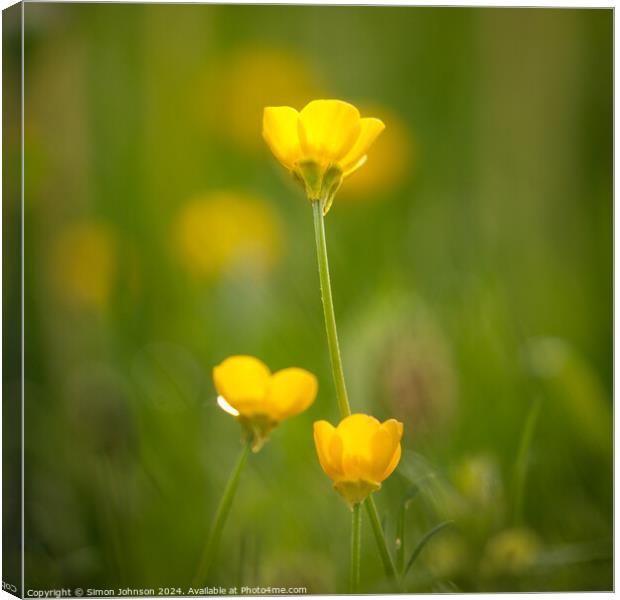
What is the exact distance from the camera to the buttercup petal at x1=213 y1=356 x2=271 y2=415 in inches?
61.1

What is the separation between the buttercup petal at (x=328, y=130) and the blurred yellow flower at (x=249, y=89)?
0.21 meters

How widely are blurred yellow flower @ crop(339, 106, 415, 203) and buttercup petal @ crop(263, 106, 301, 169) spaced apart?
23 cm

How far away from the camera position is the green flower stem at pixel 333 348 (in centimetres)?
145

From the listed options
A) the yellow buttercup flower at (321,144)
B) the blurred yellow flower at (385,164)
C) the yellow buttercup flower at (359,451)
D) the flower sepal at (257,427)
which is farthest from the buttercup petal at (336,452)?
the blurred yellow flower at (385,164)

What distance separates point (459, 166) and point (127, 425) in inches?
21.8

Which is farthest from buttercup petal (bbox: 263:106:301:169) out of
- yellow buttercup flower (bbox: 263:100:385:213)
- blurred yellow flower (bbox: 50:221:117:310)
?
blurred yellow flower (bbox: 50:221:117:310)

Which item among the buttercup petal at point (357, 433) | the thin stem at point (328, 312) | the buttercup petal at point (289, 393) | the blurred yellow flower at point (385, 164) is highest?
the blurred yellow flower at point (385, 164)

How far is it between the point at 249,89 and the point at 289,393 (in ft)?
1.35

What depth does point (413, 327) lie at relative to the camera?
170cm

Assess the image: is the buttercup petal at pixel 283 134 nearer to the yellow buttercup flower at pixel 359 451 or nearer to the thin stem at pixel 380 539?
the yellow buttercup flower at pixel 359 451

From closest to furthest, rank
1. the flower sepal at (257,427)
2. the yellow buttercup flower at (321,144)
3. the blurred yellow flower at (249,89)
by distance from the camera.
Answer: the yellow buttercup flower at (321,144) < the flower sepal at (257,427) < the blurred yellow flower at (249,89)

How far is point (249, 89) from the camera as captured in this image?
1674mm

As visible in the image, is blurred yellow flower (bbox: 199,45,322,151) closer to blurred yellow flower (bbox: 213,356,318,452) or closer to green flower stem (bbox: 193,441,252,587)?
blurred yellow flower (bbox: 213,356,318,452)

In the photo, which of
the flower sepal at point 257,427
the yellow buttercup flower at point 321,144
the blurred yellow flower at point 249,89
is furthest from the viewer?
the blurred yellow flower at point 249,89
